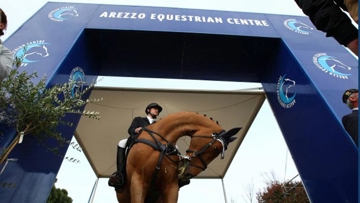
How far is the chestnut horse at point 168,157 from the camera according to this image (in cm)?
335

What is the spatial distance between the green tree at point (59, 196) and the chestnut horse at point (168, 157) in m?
10.3

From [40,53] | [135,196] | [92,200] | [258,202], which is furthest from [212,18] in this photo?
[258,202]

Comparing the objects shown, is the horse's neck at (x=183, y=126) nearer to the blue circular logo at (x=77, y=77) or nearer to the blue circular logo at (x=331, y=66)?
the blue circular logo at (x=77, y=77)

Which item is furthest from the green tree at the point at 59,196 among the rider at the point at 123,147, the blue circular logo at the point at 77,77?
the rider at the point at 123,147

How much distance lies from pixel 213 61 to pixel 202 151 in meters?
3.14

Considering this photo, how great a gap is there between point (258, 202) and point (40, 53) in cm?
1193

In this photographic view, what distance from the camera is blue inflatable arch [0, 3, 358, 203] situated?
3.93 m

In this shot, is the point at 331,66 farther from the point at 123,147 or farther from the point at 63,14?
the point at 63,14

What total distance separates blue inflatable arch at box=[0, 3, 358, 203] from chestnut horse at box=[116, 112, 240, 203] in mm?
1338

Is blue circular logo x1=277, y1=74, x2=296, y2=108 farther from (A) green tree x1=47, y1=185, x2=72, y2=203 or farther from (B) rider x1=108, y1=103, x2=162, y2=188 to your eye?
(A) green tree x1=47, y1=185, x2=72, y2=203

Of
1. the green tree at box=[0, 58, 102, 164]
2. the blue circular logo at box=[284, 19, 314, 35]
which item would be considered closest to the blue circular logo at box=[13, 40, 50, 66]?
the green tree at box=[0, 58, 102, 164]

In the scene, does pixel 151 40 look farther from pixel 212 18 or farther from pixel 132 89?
pixel 132 89

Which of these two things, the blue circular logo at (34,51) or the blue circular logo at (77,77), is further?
the blue circular logo at (77,77)

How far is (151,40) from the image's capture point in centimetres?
576
